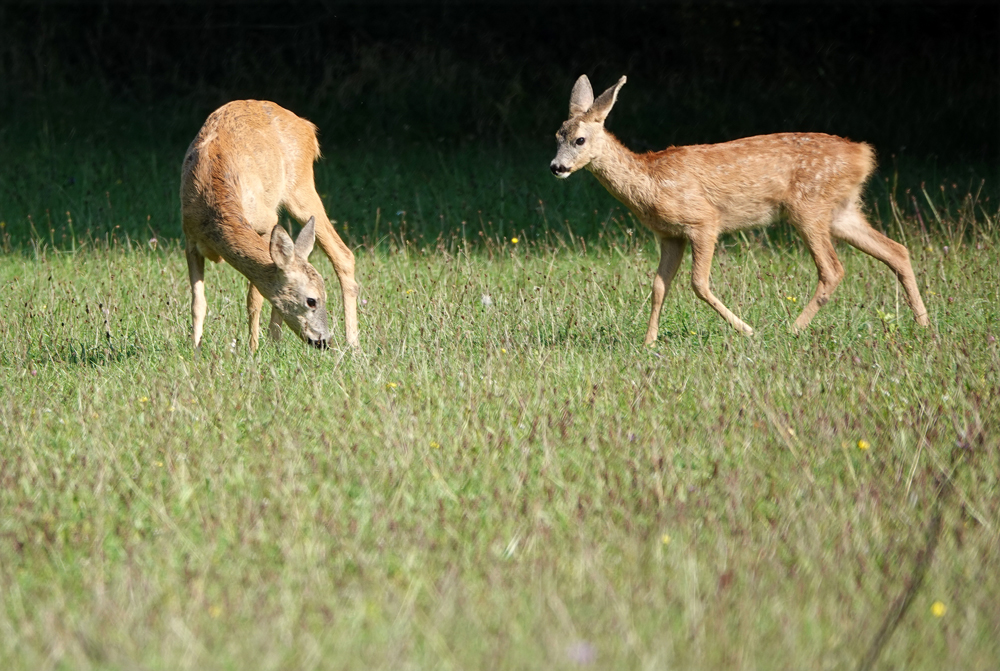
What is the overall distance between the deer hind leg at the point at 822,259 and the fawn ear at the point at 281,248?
276 cm

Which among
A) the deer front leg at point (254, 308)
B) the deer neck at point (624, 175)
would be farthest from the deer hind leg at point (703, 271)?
the deer front leg at point (254, 308)

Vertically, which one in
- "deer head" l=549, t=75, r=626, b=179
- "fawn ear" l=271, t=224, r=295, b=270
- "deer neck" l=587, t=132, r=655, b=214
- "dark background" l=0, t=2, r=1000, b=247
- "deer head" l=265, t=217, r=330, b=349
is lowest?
"dark background" l=0, t=2, r=1000, b=247

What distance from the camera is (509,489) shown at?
3.74 metres

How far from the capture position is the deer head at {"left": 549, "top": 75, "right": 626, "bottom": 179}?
20.1ft

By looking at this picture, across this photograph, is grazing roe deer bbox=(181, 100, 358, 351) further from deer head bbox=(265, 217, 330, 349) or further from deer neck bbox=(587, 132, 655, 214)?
deer neck bbox=(587, 132, 655, 214)

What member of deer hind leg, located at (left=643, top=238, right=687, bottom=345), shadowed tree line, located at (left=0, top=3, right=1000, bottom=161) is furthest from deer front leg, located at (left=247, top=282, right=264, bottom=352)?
shadowed tree line, located at (left=0, top=3, right=1000, bottom=161)

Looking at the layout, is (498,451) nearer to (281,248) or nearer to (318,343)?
(318,343)

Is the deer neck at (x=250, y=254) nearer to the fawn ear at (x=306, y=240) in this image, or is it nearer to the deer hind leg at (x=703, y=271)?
the fawn ear at (x=306, y=240)

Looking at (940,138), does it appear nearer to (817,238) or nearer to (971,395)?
(817,238)

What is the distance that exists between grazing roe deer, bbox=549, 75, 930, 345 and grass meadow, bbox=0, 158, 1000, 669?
1.02ft

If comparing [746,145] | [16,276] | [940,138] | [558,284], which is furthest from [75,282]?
[940,138]

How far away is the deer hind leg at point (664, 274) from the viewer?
20.0 feet

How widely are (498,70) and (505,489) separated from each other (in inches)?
439

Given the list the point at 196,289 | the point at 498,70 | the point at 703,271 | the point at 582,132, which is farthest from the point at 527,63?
the point at 196,289
